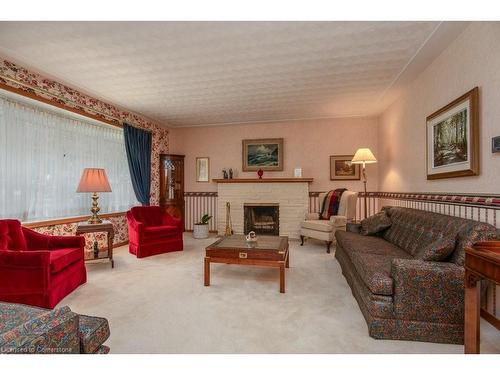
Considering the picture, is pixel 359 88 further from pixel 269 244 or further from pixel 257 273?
pixel 257 273

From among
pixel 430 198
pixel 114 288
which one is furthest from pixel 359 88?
pixel 114 288

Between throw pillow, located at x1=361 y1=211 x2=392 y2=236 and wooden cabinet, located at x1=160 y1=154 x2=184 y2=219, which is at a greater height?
wooden cabinet, located at x1=160 y1=154 x2=184 y2=219

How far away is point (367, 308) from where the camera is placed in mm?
2051

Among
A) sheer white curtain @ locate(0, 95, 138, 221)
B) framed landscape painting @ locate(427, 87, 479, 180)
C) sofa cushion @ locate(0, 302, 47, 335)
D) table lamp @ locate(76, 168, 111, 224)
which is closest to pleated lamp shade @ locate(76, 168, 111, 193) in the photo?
table lamp @ locate(76, 168, 111, 224)

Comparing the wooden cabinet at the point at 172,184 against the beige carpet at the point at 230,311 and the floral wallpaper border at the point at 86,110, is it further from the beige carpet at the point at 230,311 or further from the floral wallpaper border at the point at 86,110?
the beige carpet at the point at 230,311

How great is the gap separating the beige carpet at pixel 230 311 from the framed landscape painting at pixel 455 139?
1497mm

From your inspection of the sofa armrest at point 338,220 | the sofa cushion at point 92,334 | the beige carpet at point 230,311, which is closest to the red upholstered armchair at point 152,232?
the beige carpet at point 230,311

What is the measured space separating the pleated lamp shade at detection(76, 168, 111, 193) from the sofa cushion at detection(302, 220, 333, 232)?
11.6ft

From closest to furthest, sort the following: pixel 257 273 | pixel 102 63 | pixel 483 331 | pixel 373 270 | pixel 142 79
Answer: pixel 483 331 < pixel 373 270 < pixel 102 63 < pixel 257 273 < pixel 142 79

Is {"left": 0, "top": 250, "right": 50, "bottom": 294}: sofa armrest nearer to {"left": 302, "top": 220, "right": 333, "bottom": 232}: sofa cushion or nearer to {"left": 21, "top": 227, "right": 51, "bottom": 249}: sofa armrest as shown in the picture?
{"left": 21, "top": 227, "right": 51, "bottom": 249}: sofa armrest

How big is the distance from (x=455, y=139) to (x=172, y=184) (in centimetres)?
553

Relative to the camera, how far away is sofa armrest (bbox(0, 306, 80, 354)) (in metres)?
0.89
